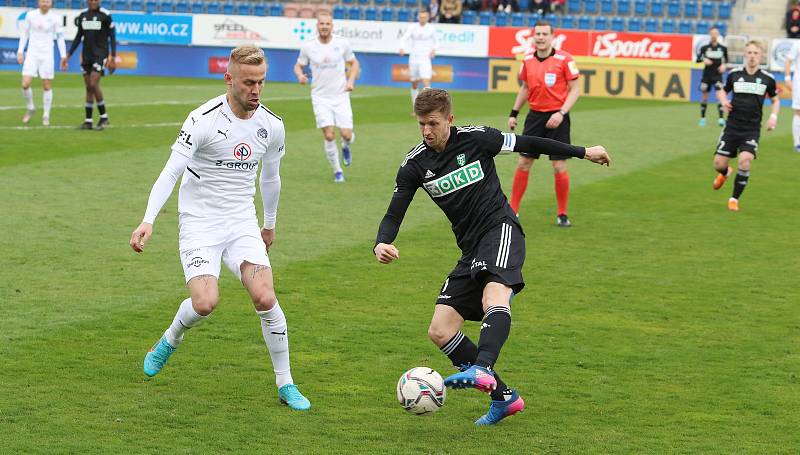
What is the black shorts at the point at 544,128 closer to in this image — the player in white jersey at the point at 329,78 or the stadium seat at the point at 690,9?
the player in white jersey at the point at 329,78

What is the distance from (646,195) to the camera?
646 inches

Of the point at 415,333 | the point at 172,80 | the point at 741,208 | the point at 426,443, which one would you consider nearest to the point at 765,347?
the point at 415,333

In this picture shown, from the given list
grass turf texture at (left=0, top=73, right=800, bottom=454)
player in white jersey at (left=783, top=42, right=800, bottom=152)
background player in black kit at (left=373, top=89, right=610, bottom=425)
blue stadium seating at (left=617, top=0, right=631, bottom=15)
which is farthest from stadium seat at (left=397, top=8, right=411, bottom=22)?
background player in black kit at (left=373, top=89, right=610, bottom=425)

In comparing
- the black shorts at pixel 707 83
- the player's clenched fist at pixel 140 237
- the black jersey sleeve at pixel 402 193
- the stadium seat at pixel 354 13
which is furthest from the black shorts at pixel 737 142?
the stadium seat at pixel 354 13

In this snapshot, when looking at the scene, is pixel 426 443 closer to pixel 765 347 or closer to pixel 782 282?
pixel 765 347

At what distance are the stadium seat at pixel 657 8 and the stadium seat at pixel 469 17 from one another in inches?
235

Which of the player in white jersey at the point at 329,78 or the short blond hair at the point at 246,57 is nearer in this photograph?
the short blond hair at the point at 246,57

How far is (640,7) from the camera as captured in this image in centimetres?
4091

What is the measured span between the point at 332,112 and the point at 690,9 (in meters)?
26.6

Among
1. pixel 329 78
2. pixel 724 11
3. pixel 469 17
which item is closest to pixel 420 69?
pixel 469 17

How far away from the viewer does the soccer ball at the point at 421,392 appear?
6.40 metres

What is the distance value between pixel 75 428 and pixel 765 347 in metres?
4.81

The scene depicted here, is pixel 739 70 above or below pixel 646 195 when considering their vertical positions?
above

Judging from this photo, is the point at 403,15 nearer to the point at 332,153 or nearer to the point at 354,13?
the point at 354,13
